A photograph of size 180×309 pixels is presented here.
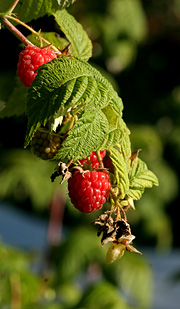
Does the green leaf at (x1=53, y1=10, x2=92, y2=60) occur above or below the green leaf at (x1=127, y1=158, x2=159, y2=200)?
above

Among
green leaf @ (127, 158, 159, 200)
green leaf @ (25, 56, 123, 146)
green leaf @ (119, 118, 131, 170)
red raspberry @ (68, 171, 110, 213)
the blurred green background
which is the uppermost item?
green leaf @ (25, 56, 123, 146)

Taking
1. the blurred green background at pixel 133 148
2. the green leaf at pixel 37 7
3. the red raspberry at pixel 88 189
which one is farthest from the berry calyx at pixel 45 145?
the blurred green background at pixel 133 148

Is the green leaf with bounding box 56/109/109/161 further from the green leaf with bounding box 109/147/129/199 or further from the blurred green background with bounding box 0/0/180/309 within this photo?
the blurred green background with bounding box 0/0/180/309

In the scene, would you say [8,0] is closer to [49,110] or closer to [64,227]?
[49,110]

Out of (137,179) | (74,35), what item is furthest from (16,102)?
(137,179)

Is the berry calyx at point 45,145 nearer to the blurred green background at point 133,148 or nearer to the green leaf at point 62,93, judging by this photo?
the green leaf at point 62,93

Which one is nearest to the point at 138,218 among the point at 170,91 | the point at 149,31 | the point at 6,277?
the point at 170,91

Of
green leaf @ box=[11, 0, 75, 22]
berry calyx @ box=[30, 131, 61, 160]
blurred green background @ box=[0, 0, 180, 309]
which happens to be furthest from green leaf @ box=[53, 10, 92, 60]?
blurred green background @ box=[0, 0, 180, 309]
